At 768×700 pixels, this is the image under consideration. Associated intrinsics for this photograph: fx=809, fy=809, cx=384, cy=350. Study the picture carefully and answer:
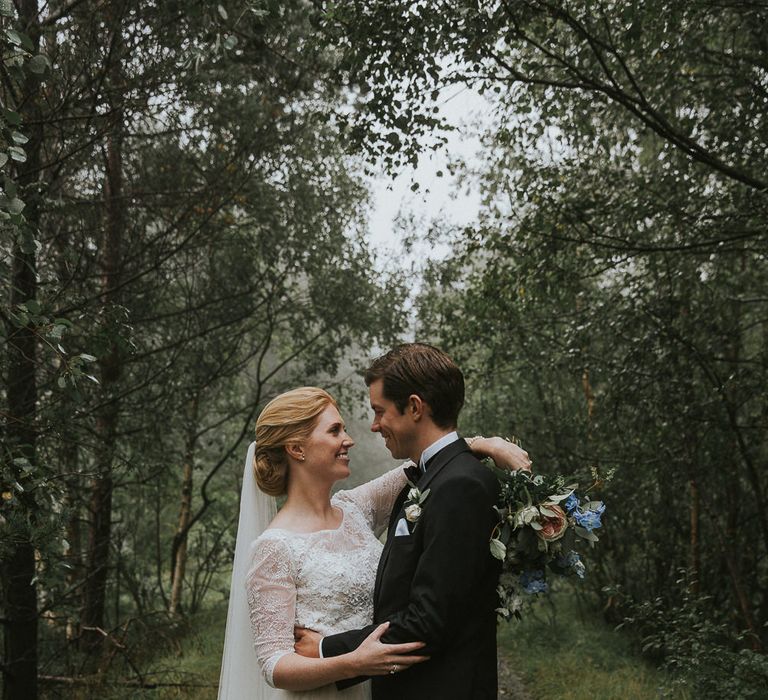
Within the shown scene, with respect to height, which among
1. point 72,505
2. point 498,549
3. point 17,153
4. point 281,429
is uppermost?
point 17,153

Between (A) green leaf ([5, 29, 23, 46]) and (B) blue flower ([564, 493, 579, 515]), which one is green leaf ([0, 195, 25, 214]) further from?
(B) blue flower ([564, 493, 579, 515])

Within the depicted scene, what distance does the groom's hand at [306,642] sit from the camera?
2.83 metres

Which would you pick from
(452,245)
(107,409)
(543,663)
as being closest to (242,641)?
(107,409)

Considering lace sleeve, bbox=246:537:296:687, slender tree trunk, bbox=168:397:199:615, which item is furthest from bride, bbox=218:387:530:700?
slender tree trunk, bbox=168:397:199:615

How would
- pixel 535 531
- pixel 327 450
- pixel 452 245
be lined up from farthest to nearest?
pixel 452 245
pixel 327 450
pixel 535 531

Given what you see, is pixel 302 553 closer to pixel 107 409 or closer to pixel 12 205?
pixel 12 205

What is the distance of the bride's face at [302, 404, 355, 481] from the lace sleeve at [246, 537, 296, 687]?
35 centimetres

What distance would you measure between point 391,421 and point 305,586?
69cm

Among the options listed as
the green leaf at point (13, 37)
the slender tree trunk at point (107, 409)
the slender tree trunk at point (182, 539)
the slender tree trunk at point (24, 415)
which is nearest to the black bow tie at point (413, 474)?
the green leaf at point (13, 37)

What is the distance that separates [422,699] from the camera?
2.57 metres

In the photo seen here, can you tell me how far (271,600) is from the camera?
2.85m

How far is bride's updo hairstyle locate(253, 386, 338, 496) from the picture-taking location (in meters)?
3.17

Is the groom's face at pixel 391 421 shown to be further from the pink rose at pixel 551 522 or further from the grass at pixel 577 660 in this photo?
the grass at pixel 577 660

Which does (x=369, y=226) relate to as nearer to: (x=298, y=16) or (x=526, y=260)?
(x=298, y=16)
